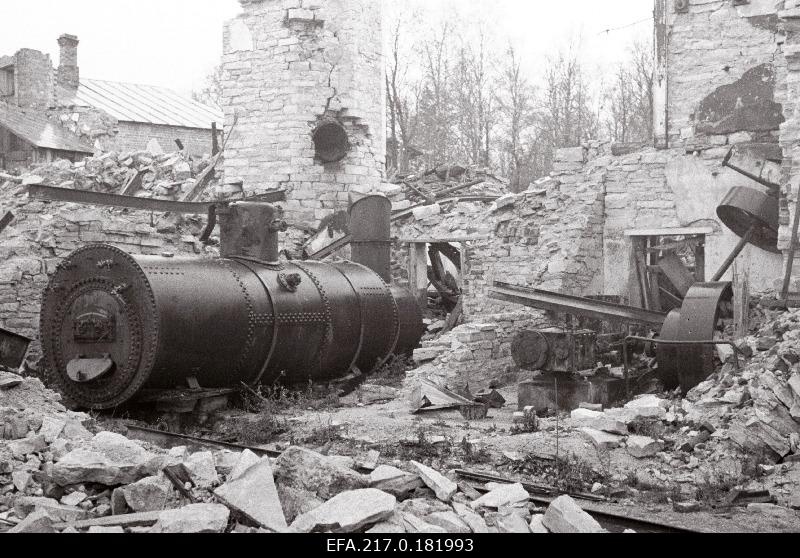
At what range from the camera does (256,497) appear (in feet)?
18.3

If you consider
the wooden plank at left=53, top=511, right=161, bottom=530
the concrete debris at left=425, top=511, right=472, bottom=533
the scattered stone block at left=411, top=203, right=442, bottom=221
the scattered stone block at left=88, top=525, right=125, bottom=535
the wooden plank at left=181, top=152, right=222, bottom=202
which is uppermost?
the wooden plank at left=181, top=152, right=222, bottom=202

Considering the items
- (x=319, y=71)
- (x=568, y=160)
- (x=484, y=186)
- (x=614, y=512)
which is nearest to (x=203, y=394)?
(x=614, y=512)

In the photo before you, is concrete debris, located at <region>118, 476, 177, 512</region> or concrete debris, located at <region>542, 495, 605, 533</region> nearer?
concrete debris, located at <region>542, 495, 605, 533</region>

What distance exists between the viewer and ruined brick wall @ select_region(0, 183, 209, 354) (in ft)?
42.1

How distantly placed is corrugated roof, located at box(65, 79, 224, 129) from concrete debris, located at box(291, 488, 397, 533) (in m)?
27.7

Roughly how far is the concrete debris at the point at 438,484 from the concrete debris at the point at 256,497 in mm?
1000

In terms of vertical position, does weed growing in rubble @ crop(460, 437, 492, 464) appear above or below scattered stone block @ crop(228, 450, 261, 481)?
below

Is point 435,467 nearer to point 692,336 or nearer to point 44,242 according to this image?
point 692,336

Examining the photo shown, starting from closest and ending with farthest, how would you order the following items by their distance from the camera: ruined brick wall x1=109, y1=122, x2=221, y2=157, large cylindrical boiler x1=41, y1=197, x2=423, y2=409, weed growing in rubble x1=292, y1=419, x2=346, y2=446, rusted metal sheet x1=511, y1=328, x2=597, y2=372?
weed growing in rubble x1=292, y1=419, x2=346, y2=446
large cylindrical boiler x1=41, y1=197, x2=423, y2=409
rusted metal sheet x1=511, y1=328, x2=597, y2=372
ruined brick wall x1=109, y1=122, x2=221, y2=157

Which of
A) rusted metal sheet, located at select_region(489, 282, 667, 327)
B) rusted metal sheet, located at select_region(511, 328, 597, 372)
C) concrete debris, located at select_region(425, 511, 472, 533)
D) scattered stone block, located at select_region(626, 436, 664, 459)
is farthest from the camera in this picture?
rusted metal sheet, located at select_region(489, 282, 667, 327)

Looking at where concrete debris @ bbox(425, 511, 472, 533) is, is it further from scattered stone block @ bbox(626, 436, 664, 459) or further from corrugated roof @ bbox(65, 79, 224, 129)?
corrugated roof @ bbox(65, 79, 224, 129)

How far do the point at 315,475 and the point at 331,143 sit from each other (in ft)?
42.9

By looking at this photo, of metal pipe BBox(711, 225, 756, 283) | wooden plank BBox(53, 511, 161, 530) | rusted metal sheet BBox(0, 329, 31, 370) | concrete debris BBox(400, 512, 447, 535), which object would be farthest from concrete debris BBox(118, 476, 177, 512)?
metal pipe BBox(711, 225, 756, 283)
